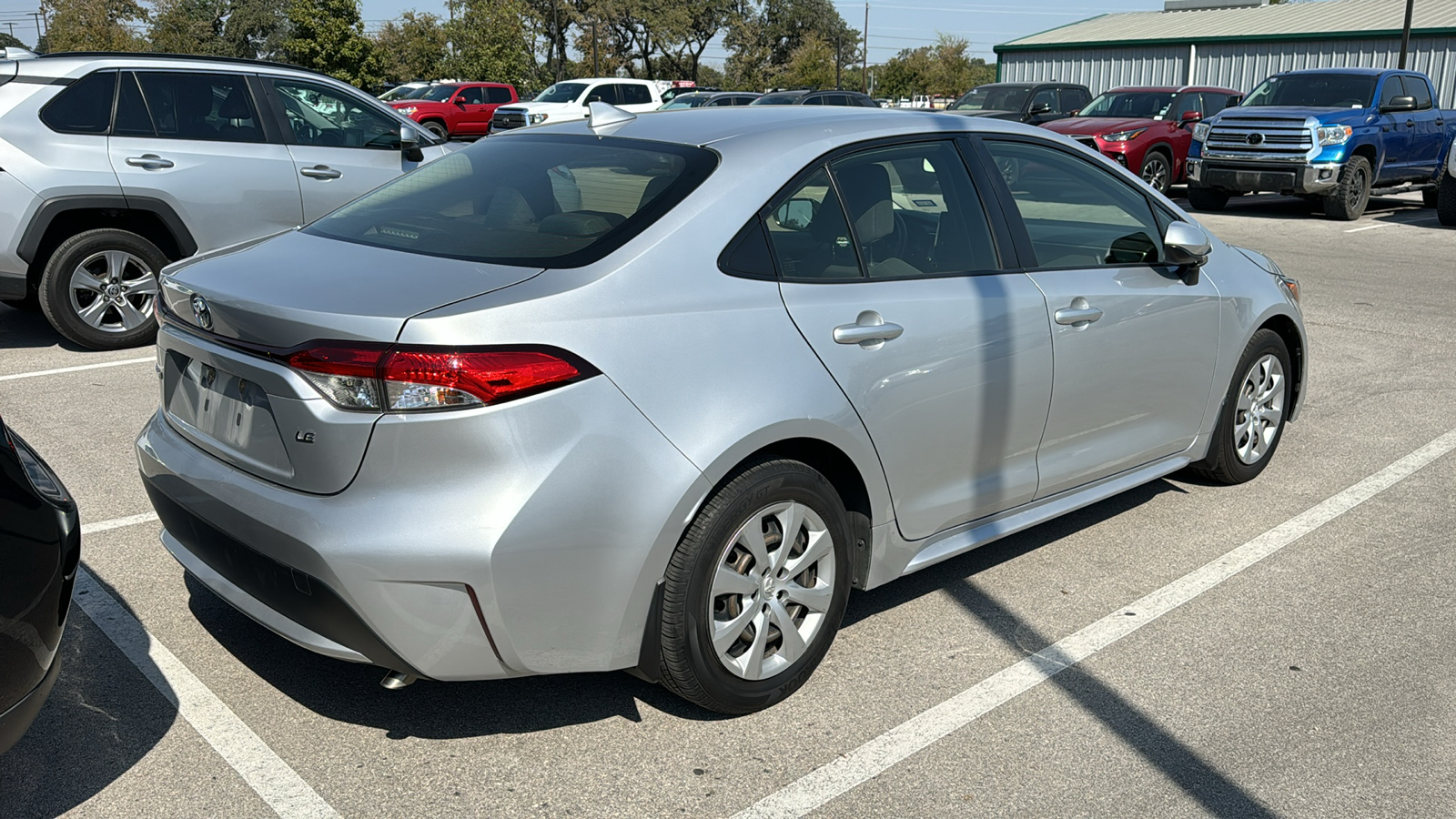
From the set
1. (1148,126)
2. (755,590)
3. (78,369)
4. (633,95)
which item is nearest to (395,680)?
(755,590)

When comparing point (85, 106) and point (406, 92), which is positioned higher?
point (406, 92)

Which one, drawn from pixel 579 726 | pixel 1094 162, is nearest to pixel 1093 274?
pixel 1094 162

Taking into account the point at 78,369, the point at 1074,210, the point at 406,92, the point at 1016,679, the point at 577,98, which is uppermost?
the point at 406,92

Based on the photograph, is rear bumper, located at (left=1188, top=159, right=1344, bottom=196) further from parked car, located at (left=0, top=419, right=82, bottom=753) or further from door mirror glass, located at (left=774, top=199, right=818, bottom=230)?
parked car, located at (left=0, top=419, right=82, bottom=753)

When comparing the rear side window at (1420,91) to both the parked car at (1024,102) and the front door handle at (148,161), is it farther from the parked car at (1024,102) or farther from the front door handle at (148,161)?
the front door handle at (148,161)

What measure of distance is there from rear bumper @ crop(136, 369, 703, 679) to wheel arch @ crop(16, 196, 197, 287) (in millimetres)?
5294

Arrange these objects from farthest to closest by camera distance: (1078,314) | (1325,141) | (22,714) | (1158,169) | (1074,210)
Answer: (1158,169), (1325,141), (1074,210), (1078,314), (22,714)

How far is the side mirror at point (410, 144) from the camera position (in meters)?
8.46

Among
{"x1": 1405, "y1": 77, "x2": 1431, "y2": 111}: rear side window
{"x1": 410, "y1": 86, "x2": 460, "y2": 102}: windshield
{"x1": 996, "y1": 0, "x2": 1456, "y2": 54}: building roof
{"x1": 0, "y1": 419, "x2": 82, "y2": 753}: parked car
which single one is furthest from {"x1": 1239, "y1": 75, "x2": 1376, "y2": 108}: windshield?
{"x1": 410, "y1": 86, "x2": 460, "y2": 102}: windshield

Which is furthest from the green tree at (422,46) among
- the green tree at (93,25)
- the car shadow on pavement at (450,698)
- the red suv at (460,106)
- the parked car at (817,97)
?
the car shadow on pavement at (450,698)

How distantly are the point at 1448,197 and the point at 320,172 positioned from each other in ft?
47.3

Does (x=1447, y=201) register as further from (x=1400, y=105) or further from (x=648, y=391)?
(x=648, y=391)

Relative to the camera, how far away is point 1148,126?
1784 cm

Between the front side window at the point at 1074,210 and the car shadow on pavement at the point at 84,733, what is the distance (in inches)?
123
